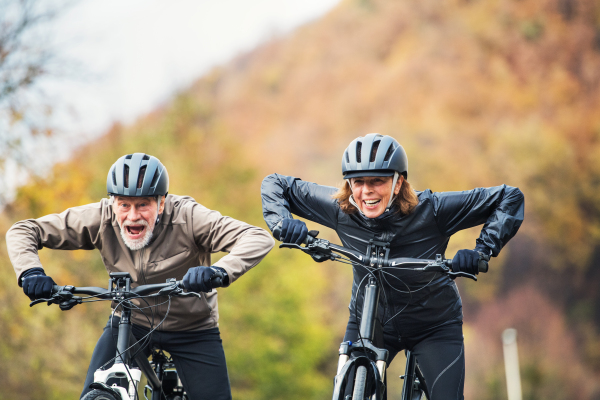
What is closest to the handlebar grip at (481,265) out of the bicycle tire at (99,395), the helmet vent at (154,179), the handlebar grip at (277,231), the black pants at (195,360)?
the handlebar grip at (277,231)

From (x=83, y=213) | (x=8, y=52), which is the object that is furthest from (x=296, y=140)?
(x=83, y=213)

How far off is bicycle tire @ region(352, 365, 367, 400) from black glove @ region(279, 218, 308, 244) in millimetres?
871

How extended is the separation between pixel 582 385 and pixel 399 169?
152ft

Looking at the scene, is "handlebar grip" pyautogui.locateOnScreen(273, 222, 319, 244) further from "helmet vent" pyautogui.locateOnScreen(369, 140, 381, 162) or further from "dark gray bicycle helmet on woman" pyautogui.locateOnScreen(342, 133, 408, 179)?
"helmet vent" pyautogui.locateOnScreen(369, 140, 381, 162)

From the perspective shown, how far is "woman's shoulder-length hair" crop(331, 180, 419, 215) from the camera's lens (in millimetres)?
4707

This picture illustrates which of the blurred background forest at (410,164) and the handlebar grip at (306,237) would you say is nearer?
the handlebar grip at (306,237)

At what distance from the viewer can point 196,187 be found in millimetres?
32812

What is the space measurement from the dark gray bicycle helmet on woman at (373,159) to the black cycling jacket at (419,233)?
0.81ft

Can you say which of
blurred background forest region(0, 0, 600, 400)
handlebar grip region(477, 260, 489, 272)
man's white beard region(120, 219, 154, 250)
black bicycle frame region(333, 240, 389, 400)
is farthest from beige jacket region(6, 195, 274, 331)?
blurred background forest region(0, 0, 600, 400)

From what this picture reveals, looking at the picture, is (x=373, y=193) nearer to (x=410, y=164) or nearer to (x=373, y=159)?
(x=373, y=159)

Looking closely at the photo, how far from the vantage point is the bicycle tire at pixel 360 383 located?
158 inches

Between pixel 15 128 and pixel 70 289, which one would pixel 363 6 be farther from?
pixel 70 289

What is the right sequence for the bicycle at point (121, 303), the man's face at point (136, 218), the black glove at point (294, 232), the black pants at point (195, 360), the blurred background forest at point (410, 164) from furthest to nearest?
1. the blurred background forest at point (410, 164)
2. the black pants at point (195, 360)
3. the man's face at point (136, 218)
4. the black glove at point (294, 232)
5. the bicycle at point (121, 303)

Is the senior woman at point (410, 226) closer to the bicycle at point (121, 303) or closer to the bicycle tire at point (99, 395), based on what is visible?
the bicycle at point (121, 303)
